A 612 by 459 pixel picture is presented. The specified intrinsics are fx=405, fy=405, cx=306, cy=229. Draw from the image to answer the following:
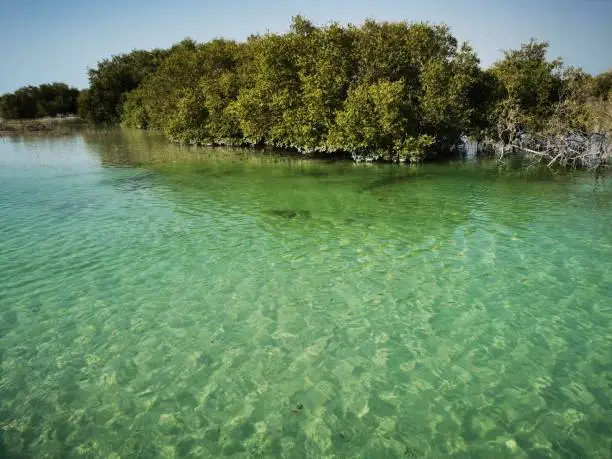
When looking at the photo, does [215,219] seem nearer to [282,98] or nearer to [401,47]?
[282,98]

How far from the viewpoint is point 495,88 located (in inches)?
1303

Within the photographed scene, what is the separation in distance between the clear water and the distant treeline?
378 ft

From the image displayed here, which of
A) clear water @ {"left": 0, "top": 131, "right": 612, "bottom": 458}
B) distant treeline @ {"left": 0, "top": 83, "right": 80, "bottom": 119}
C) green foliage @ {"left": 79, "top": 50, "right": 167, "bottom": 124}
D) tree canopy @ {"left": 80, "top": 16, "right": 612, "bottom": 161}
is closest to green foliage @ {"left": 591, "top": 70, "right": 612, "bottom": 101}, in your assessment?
tree canopy @ {"left": 80, "top": 16, "right": 612, "bottom": 161}

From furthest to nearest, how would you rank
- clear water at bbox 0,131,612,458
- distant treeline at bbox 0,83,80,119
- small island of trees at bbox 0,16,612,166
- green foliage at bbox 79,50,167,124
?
distant treeline at bbox 0,83,80,119
green foliage at bbox 79,50,167,124
small island of trees at bbox 0,16,612,166
clear water at bbox 0,131,612,458

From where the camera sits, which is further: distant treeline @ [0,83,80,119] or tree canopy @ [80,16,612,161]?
distant treeline @ [0,83,80,119]

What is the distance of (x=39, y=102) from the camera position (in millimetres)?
113438

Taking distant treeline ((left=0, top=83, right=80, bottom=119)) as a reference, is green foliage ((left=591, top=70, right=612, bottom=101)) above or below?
below

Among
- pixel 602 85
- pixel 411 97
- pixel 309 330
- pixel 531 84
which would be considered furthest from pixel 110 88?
pixel 309 330

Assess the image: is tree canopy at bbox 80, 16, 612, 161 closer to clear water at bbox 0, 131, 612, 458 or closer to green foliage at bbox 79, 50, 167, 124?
clear water at bbox 0, 131, 612, 458

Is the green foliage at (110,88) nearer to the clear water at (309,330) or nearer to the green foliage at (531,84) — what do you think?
the green foliage at (531,84)

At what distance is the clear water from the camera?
6.79 m

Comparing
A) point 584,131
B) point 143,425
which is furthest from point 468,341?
point 584,131

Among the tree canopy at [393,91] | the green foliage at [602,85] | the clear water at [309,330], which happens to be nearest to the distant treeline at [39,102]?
the tree canopy at [393,91]

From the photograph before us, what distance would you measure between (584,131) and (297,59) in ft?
74.4
